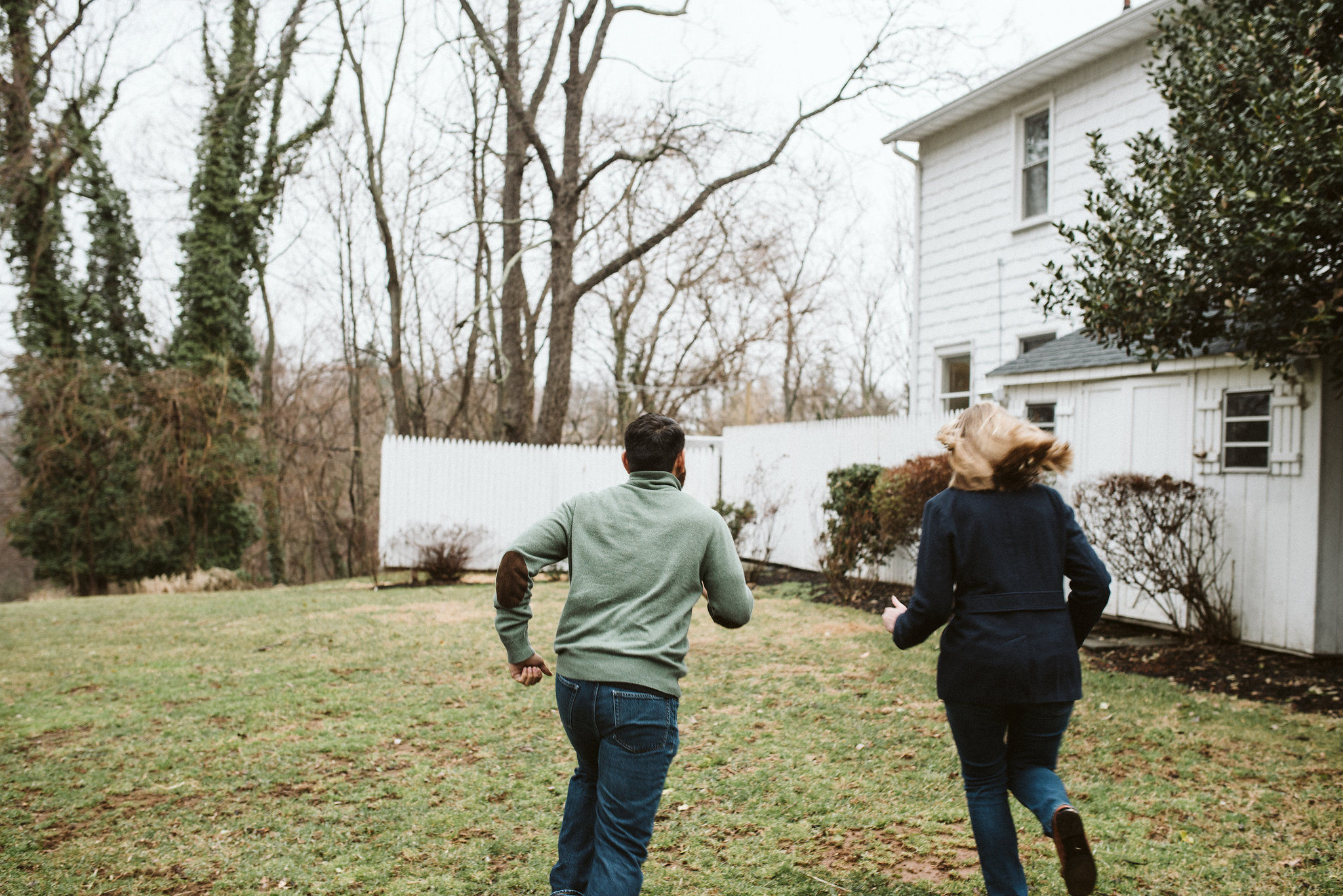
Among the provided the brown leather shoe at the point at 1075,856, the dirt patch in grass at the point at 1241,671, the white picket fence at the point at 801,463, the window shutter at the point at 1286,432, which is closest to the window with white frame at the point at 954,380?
the white picket fence at the point at 801,463

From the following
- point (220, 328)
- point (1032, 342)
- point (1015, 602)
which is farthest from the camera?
point (220, 328)

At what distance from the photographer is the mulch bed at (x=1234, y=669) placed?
657 centimetres

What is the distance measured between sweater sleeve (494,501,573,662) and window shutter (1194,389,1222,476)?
751cm

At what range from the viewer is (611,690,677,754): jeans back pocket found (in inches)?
104

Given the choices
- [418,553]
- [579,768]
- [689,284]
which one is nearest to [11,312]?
[418,553]

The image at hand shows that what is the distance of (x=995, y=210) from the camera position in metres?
12.9

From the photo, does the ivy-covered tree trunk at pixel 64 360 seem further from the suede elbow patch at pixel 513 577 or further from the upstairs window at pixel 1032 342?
the suede elbow patch at pixel 513 577

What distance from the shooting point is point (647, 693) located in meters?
2.68

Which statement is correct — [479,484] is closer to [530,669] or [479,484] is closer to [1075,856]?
[530,669]

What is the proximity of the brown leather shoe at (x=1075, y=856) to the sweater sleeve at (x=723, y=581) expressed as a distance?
1.11 meters

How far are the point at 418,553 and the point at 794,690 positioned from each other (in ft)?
28.5

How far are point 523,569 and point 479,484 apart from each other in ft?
41.5

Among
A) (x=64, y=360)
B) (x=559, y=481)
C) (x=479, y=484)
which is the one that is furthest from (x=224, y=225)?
(x=559, y=481)

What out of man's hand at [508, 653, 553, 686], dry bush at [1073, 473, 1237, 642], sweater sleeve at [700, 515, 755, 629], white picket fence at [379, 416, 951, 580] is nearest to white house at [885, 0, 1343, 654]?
dry bush at [1073, 473, 1237, 642]
